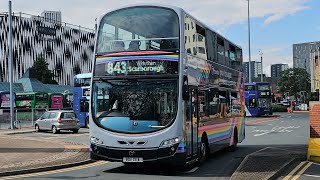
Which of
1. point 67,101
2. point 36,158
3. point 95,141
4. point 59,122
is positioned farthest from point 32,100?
point 95,141

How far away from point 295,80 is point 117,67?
100226 mm

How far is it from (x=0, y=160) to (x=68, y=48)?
101 metres

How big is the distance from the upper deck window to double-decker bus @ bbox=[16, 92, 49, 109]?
45.4m

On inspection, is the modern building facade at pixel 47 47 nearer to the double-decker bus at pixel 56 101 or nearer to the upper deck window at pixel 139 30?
the double-decker bus at pixel 56 101

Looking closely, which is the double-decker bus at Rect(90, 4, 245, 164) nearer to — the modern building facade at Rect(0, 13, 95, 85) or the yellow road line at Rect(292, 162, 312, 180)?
the yellow road line at Rect(292, 162, 312, 180)

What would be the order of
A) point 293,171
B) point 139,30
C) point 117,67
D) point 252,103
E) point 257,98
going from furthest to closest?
1. point 252,103
2. point 257,98
3. point 293,171
4. point 139,30
5. point 117,67

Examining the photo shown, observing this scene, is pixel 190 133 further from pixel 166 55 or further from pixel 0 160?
pixel 0 160

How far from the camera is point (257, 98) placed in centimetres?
5853

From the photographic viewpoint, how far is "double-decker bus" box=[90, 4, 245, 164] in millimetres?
10883

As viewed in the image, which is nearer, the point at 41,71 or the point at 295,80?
the point at 41,71

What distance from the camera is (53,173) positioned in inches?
465

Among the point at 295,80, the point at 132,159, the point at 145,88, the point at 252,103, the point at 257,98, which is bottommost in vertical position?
the point at 132,159

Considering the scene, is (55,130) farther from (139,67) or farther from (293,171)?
(293,171)

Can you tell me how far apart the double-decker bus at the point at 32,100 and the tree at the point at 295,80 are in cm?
6614
